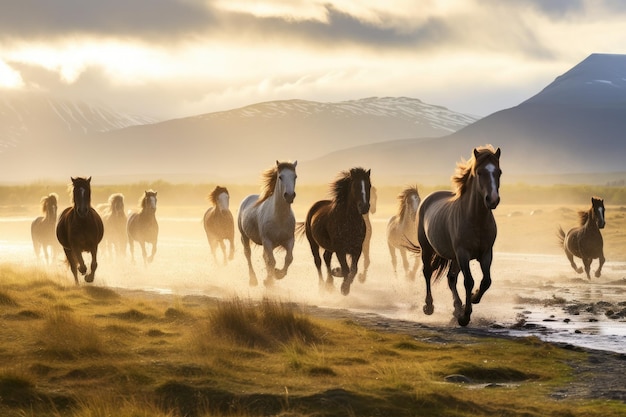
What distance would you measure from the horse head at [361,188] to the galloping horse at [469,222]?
68.9 inches

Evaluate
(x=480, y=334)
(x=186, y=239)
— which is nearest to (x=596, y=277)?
(x=480, y=334)

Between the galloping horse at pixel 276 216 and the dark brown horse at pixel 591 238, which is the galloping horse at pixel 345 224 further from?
the dark brown horse at pixel 591 238

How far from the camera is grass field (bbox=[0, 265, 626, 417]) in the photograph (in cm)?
912

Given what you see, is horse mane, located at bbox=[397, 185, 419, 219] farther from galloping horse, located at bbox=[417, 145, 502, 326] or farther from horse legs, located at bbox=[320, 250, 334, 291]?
galloping horse, located at bbox=[417, 145, 502, 326]

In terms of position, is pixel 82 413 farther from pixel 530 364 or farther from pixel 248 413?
pixel 530 364

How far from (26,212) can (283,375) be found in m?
60.0

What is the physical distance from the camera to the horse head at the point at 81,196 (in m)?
19.4

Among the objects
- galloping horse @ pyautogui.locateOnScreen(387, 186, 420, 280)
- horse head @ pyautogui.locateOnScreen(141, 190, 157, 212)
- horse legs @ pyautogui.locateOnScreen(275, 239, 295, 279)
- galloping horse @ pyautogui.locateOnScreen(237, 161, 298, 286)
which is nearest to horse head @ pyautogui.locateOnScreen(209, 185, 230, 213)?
horse head @ pyautogui.locateOnScreen(141, 190, 157, 212)

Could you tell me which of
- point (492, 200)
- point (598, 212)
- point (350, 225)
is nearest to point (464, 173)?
point (492, 200)

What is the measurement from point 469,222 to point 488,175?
107 cm

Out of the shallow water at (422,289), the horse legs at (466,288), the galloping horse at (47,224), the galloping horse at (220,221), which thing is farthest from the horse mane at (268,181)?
the galloping horse at (47,224)

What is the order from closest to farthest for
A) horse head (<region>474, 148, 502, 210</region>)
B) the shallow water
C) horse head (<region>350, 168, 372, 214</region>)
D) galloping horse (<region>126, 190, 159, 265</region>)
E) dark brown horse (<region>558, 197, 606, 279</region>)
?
horse head (<region>474, 148, 502, 210</region>) → the shallow water → horse head (<region>350, 168, 372, 214</region>) → dark brown horse (<region>558, 197, 606, 279</region>) → galloping horse (<region>126, 190, 159, 265</region>)

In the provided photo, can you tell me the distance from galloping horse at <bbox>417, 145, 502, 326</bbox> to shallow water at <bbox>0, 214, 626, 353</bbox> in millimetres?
1104

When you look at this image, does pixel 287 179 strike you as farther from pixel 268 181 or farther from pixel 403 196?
pixel 403 196
